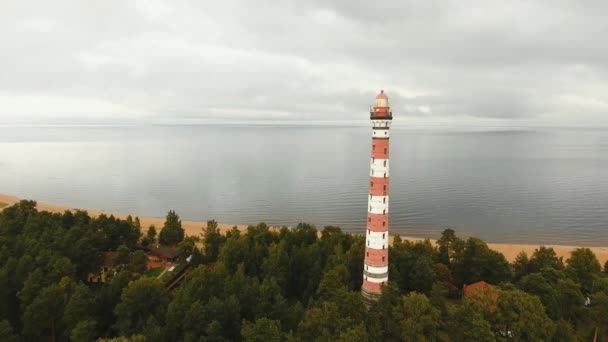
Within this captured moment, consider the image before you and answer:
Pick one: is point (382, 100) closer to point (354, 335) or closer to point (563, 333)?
point (354, 335)

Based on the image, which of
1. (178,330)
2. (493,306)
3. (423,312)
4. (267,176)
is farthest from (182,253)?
A: (267,176)

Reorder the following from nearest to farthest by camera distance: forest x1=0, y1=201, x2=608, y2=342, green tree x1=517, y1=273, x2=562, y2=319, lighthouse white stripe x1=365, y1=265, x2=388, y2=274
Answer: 1. forest x1=0, y1=201, x2=608, y2=342
2. green tree x1=517, y1=273, x2=562, y2=319
3. lighthouse white stripe x1=365, y1=265, x2=388, y2=274

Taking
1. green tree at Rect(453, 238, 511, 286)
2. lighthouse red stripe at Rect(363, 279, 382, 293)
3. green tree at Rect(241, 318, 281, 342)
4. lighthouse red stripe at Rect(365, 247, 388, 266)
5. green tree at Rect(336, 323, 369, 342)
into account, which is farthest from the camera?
green tree at Rect(453, 238, 511, 286)

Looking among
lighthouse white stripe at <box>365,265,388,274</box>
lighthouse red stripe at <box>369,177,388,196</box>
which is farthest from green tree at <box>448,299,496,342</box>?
lighthouse red stripe at <box>369,177,388,196</box>

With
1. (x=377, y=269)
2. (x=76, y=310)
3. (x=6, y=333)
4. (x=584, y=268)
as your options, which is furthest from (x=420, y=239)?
(x=6, y=333)

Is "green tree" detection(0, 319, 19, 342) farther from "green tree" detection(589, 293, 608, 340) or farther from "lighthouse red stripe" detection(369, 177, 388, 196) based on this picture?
"green tree" detection(589, 293, 608, 340)

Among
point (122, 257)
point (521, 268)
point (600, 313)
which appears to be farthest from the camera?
point (122, 257)

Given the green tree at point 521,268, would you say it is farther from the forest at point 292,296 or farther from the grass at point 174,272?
the grass at point 174,272
